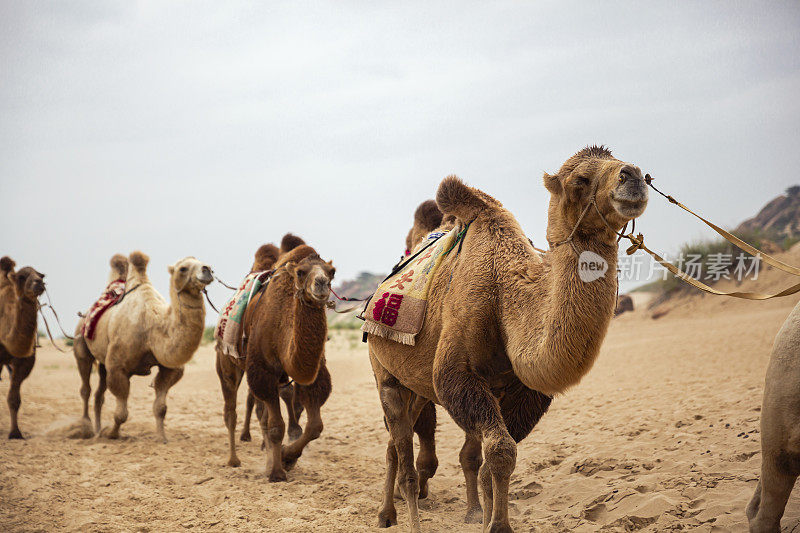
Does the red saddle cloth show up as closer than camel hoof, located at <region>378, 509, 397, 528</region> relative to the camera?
No

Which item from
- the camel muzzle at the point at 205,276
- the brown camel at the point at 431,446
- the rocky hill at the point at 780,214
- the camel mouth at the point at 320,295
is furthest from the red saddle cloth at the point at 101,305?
the rocky hill at the point at 780,214

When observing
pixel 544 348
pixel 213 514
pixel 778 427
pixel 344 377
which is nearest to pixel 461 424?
pixel 544 348

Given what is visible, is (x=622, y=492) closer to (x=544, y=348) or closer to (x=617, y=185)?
(x=544, y=348)

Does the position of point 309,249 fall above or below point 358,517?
above

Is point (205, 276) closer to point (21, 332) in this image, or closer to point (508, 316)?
point (21, 332)

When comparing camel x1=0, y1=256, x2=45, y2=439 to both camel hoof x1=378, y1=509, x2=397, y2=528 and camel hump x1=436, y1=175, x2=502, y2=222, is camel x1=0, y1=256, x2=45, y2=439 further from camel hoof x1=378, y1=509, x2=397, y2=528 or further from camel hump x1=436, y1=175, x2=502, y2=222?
camel hump x1=436, y1=175, x2=502, y2=222

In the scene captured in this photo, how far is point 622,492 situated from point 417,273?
2405mm

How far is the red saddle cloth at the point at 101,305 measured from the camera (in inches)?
391

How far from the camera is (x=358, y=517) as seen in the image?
561 centimetres

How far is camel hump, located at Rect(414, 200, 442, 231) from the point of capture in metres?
6.73

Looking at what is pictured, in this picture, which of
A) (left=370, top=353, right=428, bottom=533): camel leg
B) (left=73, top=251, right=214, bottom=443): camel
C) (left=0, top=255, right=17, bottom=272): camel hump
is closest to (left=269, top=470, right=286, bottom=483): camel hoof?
(left=370, top=353, right=428, bottom=533): camel leg

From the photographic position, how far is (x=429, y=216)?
6.75 metres

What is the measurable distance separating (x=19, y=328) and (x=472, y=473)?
7.74 meters

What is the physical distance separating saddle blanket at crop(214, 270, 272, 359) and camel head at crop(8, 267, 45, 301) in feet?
11.5
